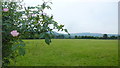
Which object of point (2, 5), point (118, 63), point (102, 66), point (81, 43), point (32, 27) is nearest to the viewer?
point (32, 27)

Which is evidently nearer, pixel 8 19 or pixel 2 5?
pixel 8 19

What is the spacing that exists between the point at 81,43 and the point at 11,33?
4.06 metres

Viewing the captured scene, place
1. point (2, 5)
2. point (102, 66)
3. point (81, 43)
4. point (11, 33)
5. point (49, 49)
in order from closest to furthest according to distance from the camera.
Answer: point (11, 33) < point (2, 5) < point (102, 66) < point (49, 49) < point (81, 43)

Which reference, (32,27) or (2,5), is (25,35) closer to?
(32,27)

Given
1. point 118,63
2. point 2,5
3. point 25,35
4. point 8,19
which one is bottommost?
point 118,63

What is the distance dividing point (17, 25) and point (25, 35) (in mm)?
105

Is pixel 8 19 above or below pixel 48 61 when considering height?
above

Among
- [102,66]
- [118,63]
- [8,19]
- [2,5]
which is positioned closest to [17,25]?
[8,19]

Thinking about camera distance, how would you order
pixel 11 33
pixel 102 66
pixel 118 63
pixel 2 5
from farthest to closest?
pixel 118 63 < pixel 102 66 < pixel 2 5 < pixel 11 33

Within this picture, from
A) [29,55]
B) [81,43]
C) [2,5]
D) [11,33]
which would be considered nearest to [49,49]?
[29,55]

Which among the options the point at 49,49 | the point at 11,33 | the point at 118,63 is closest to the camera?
the point at 11,33

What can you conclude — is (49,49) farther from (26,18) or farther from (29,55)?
(26,18)

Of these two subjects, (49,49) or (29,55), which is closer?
(29,55)

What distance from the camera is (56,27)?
1285 millimetres
